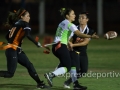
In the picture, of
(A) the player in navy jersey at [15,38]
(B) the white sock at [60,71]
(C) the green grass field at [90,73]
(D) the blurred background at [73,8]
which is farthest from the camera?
(D) the blurred background at [73,8]

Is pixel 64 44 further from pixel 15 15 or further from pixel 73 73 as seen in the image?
pixel 15 15

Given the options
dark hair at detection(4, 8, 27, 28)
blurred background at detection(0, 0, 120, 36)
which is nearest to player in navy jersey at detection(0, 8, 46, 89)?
dark hair at detection(4, 8, 27, 28)

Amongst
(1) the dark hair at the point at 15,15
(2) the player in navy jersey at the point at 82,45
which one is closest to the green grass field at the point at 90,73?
(2) the player in navy jersey at the point at 82,45

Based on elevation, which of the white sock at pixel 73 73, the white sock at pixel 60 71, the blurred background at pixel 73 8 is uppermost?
the white sock at pixel 60 71

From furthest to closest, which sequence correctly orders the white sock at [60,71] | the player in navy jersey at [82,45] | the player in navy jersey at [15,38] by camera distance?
the player in navy jersey at [82,45] → the player in navy jersey at [15,38] → the white sock at [60,71]

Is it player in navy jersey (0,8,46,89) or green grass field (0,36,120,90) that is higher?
player in navy jersey (0,8,46,89)

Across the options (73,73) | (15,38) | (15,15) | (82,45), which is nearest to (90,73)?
(82,45)

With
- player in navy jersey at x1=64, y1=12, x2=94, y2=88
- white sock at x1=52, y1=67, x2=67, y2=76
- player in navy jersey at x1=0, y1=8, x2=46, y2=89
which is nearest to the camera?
white sock at x1=52, y1=67, x2=67, y2=76

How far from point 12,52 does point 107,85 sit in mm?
2589

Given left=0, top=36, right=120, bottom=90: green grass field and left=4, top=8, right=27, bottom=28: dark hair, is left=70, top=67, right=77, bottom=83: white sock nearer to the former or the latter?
left=0, top=36, right=120, bottom=90: green grass field

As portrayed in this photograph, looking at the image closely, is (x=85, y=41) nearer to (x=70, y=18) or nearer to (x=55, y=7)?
(x=70, y=18)

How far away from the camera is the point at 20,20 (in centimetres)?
1094

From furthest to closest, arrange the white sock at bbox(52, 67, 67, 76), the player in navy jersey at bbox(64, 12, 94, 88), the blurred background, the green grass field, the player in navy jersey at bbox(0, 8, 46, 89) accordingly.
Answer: the blurred background → the green grass field → the player in navy jersey at bbox(64, 12, 94, 88) → the player in navy jersey at bbox(0, 8, 46, 89) → the white sock at bbox(52, 67, 67, 76)

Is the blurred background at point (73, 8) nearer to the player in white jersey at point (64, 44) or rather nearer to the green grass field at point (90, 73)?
the green grass field at point (90, 73)
